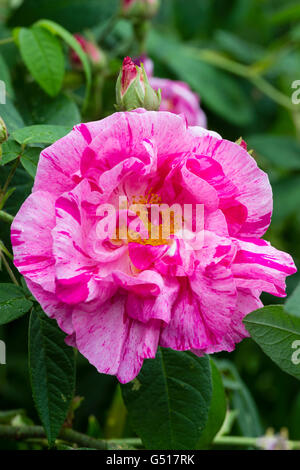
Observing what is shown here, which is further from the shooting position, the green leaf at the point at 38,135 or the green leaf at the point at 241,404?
the green leaf at the point at 241,404

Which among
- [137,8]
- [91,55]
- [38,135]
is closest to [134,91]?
[38,135]

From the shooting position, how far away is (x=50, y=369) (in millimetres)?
638

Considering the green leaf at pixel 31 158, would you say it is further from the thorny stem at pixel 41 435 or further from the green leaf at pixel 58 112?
the thorny stem at pixel 41 435

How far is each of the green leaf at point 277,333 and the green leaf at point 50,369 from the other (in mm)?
196

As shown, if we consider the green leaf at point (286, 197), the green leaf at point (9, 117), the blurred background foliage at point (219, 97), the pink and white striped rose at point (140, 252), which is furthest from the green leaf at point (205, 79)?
Result: the pink and white striped rose at point (140, 252)

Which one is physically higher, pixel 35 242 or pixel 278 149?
pixel 278 149

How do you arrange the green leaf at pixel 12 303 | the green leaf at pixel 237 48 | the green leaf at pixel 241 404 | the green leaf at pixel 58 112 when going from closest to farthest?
the green leaf at pixel 12 303, the green leaf at pixel 58 112, the green leaf at pixel 241 404, the green leaf at pixel 237 48

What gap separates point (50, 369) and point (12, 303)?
0.26ft

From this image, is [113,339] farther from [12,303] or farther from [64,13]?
[64,13]

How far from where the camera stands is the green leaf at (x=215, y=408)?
79 centimetres

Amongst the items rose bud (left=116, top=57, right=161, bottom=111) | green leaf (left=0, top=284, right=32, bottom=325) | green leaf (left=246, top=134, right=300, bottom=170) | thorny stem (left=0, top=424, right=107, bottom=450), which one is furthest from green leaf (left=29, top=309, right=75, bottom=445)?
green leaf (left=246, top=134, right=300, bottom=170)

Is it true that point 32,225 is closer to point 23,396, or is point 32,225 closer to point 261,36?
point 23,396

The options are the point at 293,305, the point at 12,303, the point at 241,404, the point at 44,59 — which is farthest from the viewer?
the point at 241,404

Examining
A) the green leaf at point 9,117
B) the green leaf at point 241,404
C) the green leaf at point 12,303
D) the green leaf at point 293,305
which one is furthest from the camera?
the green leaf at point 241,404
